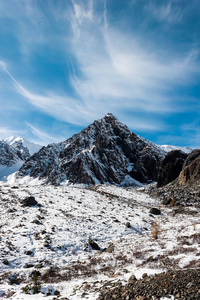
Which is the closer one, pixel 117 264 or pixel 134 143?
pixel 117 264

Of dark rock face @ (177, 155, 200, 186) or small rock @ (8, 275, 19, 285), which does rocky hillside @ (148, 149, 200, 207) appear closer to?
dark rock face @ (177, 155, 200, 186)

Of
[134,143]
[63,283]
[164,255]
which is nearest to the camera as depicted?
[63,283]

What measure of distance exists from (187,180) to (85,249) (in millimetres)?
42385

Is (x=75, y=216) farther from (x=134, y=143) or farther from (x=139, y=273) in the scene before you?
A: (x=134, y=143)

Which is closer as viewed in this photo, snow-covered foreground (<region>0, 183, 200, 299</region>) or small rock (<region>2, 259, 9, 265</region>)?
snow-covered foreground (<region>0, 183, 200, 299</region>)

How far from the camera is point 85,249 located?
13758 millimetres

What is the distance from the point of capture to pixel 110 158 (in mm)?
152750

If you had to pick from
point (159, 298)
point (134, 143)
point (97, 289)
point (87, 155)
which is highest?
point (134, 143)

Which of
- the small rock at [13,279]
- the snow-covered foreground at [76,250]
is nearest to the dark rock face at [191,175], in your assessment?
the snow-covered foreground at [76,250]

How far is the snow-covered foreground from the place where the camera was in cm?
850

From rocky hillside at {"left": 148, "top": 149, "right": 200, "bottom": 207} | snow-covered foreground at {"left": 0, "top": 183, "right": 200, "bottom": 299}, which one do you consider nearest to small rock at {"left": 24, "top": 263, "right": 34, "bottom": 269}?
snow-covered foreground at {"left": 0, "top": 183, "right": 200, "bottom": 299}

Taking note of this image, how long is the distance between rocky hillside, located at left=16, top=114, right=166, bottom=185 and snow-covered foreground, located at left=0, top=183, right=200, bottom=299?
11301 cm

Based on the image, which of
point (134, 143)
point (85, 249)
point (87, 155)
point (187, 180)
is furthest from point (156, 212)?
point (134, 143)

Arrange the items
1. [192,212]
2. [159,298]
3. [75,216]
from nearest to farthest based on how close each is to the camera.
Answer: [159,298]
[75,216]
[192,212]
